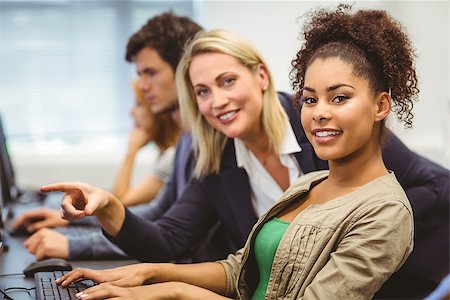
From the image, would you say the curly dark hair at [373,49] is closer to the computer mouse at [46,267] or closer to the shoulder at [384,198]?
the shoulder at [384,198]

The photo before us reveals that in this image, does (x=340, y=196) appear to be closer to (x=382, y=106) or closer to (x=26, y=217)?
(x=382, y=106)

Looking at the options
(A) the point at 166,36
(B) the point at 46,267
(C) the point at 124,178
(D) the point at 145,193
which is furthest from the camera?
(C) the point at 124,178

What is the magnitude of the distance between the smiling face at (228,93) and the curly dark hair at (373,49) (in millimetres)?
532

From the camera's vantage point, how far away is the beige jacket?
4.37 ft

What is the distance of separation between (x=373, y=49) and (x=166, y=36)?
56.4 inches

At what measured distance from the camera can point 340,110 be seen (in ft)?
4.75

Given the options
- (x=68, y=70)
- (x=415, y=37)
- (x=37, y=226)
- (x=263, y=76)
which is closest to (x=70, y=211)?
(x=263, y=76)

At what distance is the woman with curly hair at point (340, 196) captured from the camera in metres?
1.35

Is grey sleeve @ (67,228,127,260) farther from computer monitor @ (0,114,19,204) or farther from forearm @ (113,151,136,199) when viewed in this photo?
forearm @ (113,151,136,199)

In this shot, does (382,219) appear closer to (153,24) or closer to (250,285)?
(250,285)

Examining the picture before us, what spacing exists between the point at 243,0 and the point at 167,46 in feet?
4.62

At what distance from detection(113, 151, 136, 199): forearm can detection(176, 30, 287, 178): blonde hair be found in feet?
4.53

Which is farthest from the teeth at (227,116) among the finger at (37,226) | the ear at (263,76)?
the finger at (37,226)

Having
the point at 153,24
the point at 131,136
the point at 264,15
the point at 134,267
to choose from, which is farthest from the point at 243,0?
the point at 134,267
